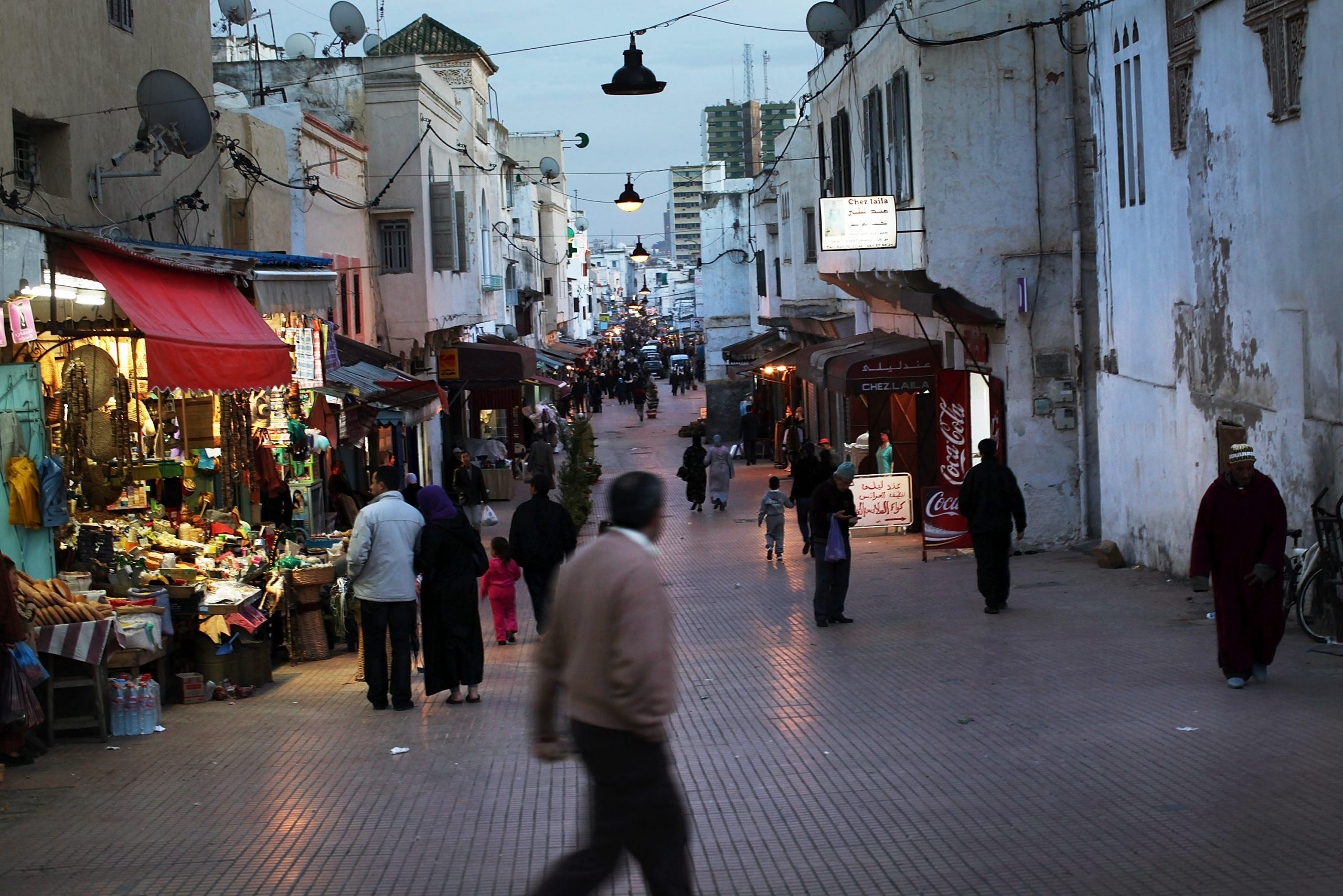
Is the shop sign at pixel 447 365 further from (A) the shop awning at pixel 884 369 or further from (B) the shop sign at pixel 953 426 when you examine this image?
(B) the shop sign at pixel 953 426

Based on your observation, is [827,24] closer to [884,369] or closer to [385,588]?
[884,369]

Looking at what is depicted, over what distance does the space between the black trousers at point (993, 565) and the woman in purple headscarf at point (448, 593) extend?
5406mm

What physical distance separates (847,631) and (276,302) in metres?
5.87

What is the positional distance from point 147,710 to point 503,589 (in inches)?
164

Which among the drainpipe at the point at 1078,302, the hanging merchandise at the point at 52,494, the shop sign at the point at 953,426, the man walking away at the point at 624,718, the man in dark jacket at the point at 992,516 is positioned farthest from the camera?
the shop sign at the point at 953,426

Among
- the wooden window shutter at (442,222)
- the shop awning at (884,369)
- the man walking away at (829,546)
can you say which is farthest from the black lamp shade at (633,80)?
the wooden window shutter at (442,222)

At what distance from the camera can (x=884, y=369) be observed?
20688 mm

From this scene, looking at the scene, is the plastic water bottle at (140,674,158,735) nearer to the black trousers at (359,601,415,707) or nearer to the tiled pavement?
the tiled pavement

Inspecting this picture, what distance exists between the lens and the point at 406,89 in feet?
86.4

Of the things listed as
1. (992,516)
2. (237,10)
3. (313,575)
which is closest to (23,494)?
(313,575)

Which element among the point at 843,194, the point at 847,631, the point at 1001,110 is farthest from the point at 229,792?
the point at 843,194

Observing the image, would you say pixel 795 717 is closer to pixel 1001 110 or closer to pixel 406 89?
pixel 1001 110

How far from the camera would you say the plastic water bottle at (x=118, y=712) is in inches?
357

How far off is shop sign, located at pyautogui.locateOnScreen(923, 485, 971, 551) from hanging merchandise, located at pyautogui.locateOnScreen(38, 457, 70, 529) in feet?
37.1
